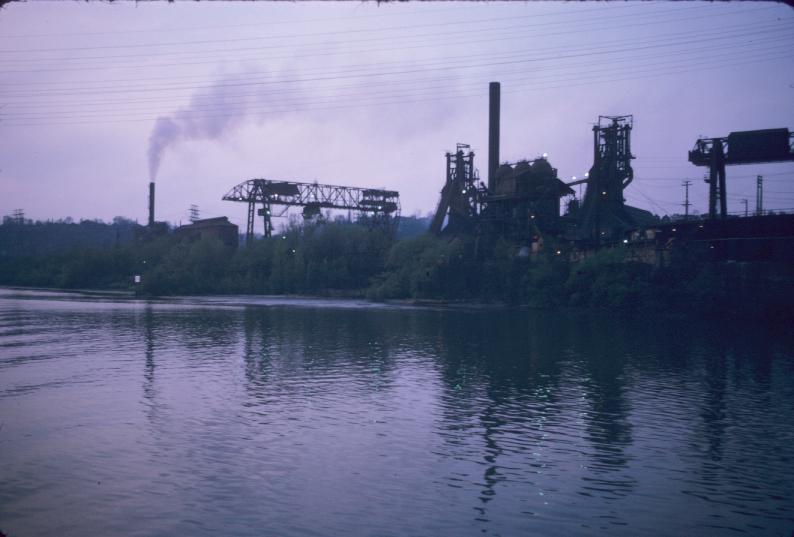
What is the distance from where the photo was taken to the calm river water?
32.2 ft

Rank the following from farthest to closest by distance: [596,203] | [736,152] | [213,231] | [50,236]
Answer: [50,236] → [213,231] → [596,203] → [736,152]

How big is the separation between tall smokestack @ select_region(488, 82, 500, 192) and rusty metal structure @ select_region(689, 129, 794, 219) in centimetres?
2296

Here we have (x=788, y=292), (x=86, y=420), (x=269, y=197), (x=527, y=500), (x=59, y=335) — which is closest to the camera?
(x=527, y=500)

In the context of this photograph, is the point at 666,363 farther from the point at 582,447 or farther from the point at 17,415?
the point at 17,415

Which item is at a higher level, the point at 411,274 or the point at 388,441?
the point at 411,274

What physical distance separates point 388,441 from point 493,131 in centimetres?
6267

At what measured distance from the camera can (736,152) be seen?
5141 centimetres

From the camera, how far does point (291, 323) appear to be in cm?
4122

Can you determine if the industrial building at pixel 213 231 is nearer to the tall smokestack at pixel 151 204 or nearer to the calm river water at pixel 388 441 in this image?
the tall smokestack at pixel 151 204

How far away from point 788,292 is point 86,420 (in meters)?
42.9

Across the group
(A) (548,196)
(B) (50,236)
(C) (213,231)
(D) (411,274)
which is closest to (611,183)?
(A) (548,196)

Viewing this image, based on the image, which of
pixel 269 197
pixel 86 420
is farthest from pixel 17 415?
pixel 269 197

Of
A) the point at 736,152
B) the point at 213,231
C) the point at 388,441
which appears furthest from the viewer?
the point at 213,231

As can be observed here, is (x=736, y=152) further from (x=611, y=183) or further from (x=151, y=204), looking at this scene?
(x=151, y=204)
